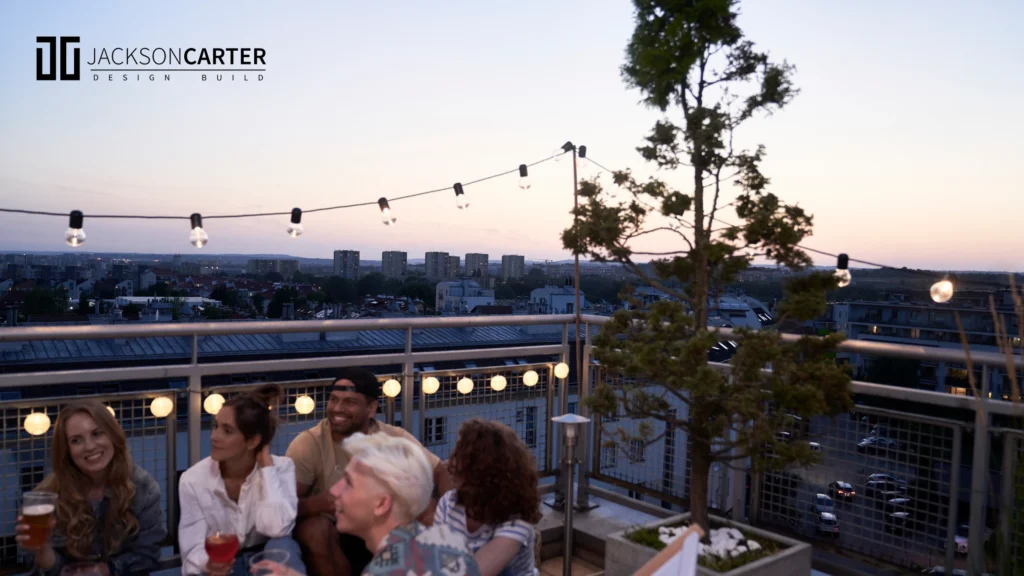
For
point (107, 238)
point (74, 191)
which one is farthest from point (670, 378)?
point (74, 191)

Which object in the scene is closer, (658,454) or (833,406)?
(833,406)

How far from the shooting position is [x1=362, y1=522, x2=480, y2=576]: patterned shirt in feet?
4.41

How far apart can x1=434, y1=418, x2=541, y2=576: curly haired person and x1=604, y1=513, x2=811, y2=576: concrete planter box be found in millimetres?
1043

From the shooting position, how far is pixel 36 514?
2.12 meters

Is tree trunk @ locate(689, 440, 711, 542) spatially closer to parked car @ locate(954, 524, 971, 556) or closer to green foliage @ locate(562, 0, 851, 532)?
green foliage @ locate(562, 0, 851, 532)

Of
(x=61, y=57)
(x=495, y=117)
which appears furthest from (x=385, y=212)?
(x=61, y=57)

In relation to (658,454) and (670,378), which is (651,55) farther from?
(658,454)

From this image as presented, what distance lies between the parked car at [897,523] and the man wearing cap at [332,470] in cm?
190

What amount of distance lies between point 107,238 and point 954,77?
48.1ft

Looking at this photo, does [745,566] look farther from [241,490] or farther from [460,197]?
[460,197]

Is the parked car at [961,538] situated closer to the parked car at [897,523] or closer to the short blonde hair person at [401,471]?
the parked car at [897,523]

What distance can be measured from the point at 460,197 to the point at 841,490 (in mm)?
2815

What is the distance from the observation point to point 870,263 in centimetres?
345

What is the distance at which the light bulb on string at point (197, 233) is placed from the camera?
3.88m
